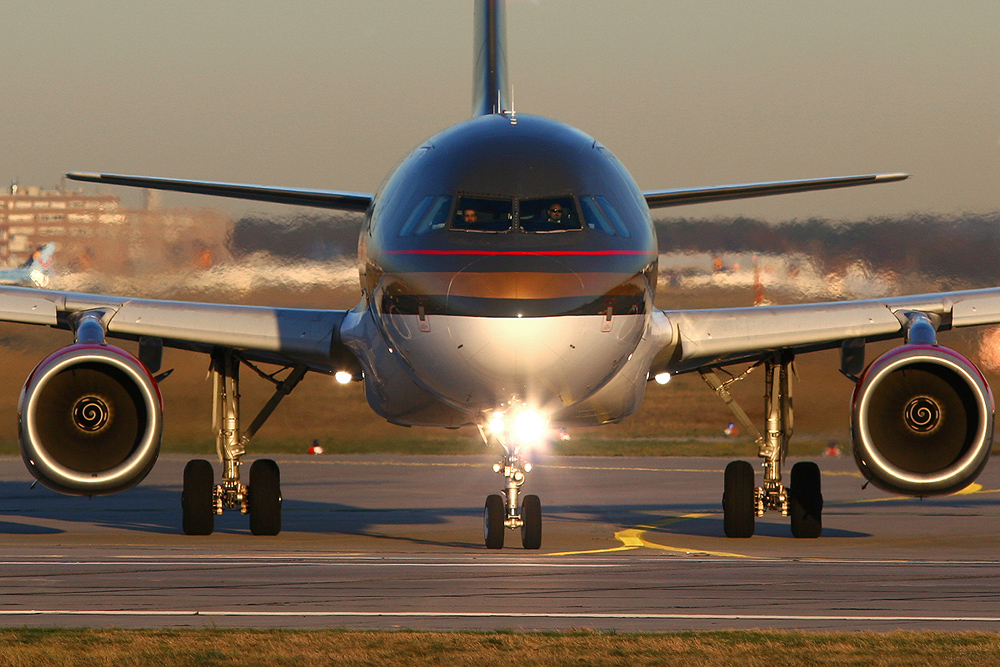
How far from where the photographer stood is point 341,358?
56.4 feet

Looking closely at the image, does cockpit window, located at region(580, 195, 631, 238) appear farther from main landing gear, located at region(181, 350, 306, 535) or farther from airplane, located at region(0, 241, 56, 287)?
airplane, located at region(0, 241, 56, 287)

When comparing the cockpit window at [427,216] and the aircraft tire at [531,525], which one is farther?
the aircraft tire at [531,525]

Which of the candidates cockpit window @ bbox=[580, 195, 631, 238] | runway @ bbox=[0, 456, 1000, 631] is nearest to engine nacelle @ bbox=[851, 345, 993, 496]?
runway @ bbox=[0, 456, 1000, 631]

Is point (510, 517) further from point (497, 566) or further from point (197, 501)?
point (197, 501)

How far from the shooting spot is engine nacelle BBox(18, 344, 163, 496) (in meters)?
15.0

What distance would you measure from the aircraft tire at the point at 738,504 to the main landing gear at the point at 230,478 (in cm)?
508

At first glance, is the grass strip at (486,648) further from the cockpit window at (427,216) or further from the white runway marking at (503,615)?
the cockpit window at (427,216)

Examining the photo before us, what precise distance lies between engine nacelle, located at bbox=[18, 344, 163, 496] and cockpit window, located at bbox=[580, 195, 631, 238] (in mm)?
4921

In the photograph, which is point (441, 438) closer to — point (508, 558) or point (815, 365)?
point (815, 365)

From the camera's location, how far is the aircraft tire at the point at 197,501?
57.8 feet

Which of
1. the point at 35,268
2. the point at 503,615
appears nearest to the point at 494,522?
the point at 503,615

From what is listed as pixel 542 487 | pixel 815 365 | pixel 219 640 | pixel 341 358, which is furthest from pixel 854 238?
pixel 219 640

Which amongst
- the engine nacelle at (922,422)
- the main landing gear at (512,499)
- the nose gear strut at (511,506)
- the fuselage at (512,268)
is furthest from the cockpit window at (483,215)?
the engine nacelle at (922,422)

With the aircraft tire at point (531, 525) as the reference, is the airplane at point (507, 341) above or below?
above
